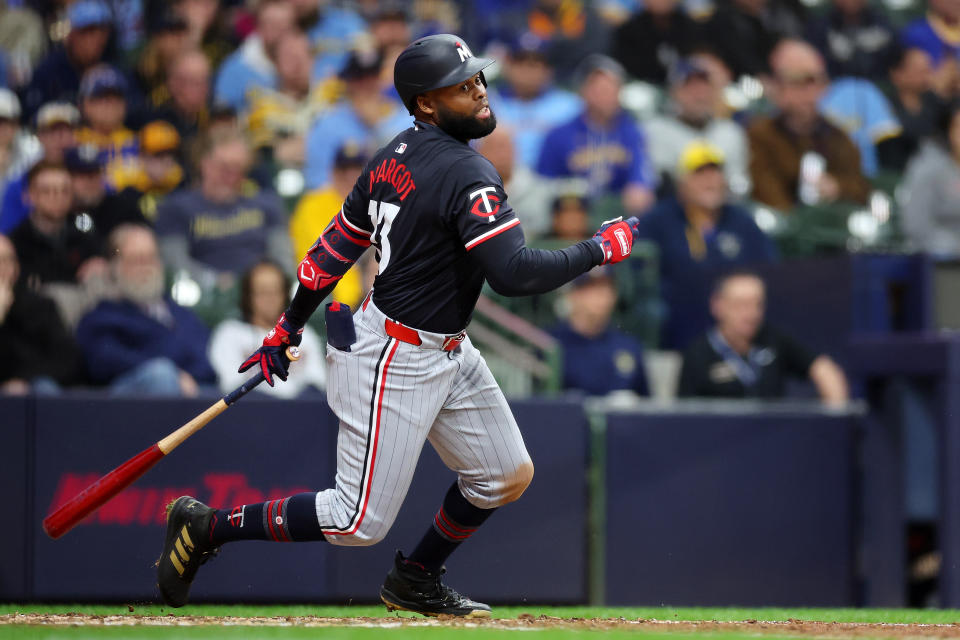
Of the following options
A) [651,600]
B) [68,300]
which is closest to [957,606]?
[651,600]

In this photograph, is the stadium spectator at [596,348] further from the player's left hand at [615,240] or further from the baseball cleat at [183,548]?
the baseball cleat at [183,548]

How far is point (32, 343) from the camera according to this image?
686 centimetres

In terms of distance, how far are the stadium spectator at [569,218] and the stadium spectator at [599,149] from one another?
1162mm

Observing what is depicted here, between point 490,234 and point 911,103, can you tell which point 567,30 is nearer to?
point 911,103

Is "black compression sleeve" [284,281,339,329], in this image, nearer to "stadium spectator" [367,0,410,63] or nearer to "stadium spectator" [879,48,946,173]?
"stadium spectator" [367,0,410,63]

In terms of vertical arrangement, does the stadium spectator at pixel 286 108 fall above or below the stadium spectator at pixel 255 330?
above

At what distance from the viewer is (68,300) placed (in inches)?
287

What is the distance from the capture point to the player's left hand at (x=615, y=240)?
427cm

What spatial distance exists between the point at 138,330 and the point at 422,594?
2.81 metres

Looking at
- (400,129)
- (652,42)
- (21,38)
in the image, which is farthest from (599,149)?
(21,38)

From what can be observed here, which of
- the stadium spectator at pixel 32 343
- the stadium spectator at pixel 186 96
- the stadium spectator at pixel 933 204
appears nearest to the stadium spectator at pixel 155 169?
the stadium spectator at pixel 186 96

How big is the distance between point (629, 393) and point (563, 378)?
1.32 feet

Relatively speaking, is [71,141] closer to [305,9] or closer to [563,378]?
[305,9]

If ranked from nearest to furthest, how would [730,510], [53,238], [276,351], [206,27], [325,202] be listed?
[276,351] → [730,510] → [53,238] → [325,202] → [206,27]
